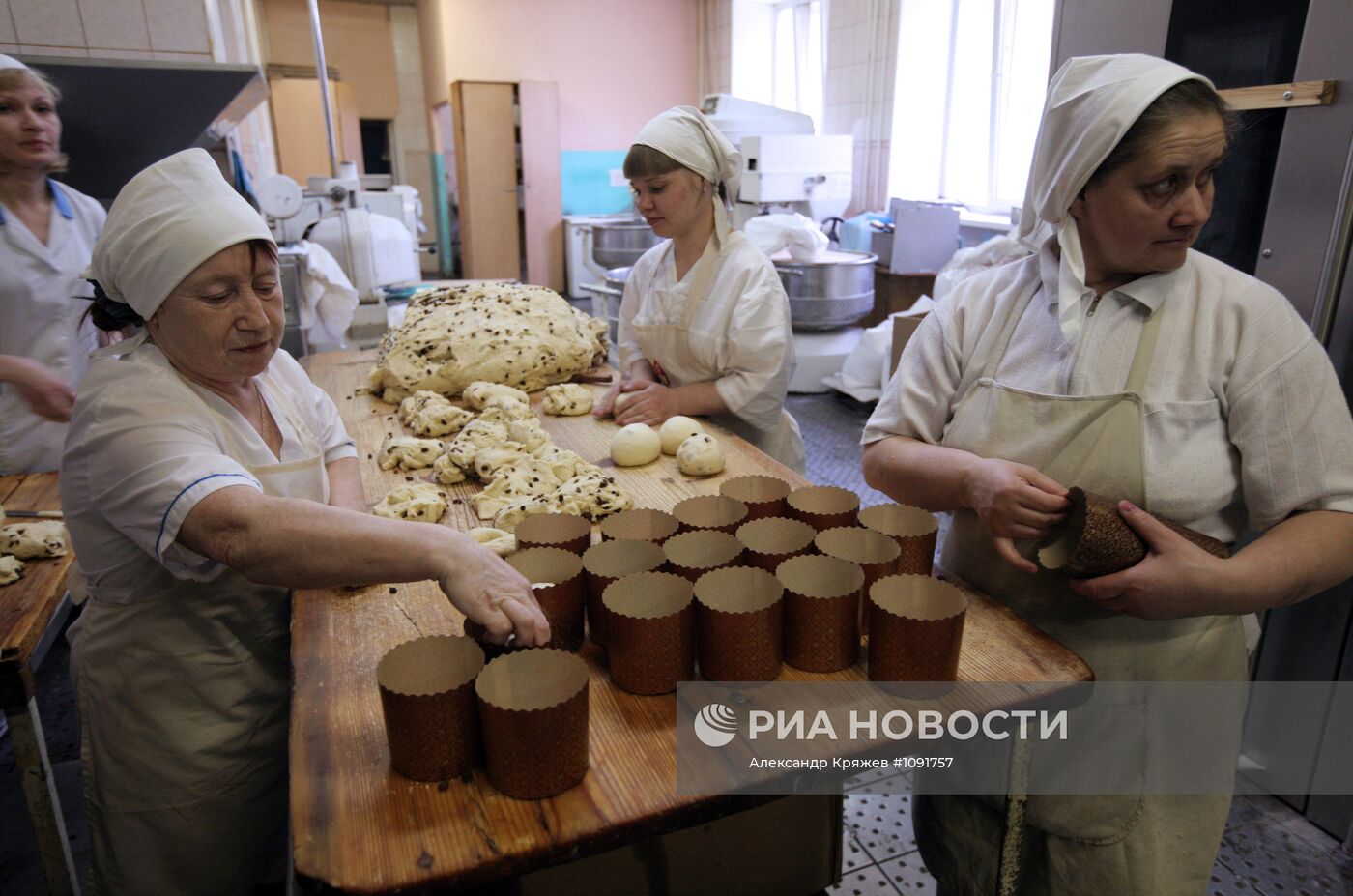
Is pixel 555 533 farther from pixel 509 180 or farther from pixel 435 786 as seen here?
pixel 509 180

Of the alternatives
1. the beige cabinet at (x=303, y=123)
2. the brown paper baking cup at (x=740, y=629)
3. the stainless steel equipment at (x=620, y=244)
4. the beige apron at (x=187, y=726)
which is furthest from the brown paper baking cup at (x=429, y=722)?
the beige cabinet at (x=303, y=123)

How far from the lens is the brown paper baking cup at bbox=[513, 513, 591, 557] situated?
50.8 inches

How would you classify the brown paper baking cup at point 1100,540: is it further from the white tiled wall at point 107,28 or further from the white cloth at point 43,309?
the white tiled wall at point 107,28

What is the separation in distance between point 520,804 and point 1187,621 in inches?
43.3

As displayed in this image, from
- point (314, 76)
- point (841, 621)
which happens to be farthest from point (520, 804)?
point (314, 76)

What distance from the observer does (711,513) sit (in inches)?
54.8

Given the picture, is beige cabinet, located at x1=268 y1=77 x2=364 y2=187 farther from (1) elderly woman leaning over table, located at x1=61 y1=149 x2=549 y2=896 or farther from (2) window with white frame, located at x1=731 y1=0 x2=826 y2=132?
(1) elderly woman leaning over table, located at x1=61 y1=149 x2=549 y2=896

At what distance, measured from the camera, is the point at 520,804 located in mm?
902

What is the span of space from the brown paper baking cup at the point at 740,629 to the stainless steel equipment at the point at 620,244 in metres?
5.39

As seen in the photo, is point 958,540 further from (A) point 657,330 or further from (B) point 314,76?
(B) point 314,76

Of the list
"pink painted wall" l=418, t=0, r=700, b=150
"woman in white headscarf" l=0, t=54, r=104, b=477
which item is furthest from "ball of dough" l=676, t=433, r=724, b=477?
"pink painted wall" l=418, t=0, r=700, b=150

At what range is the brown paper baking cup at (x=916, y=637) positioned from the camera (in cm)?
104

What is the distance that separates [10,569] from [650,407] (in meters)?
1.39

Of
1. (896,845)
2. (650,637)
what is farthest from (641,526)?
(896,845)
